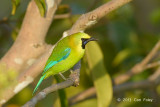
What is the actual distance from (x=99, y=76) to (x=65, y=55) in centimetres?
52

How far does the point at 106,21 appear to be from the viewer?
306cm

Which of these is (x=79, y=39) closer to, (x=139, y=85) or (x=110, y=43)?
(x=139, y=85)

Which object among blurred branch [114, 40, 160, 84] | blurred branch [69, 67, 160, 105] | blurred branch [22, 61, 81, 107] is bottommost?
blurred branch [22, 61, 81, 107]

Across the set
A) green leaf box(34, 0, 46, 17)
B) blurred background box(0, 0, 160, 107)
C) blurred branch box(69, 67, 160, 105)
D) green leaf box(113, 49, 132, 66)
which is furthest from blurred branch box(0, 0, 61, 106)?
green leaf box(113, 49, 132, 66)

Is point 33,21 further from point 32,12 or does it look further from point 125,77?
point 125,77

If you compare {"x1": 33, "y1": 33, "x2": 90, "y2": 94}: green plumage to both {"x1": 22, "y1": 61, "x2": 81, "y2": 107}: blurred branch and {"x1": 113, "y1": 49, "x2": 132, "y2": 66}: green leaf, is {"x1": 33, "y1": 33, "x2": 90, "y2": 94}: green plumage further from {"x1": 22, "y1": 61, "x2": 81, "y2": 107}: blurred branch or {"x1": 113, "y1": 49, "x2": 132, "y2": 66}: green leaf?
{"x1": 113, "y1": 49, "x2": 132, "y2": 66}: green leaf

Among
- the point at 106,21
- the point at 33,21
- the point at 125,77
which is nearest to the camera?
the point at 33,21

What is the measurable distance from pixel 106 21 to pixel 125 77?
0.77 meters

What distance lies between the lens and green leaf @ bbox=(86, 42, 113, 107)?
197cm

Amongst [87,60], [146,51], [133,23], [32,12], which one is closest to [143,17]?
[133,23]

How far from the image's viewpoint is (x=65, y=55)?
61.8 inches

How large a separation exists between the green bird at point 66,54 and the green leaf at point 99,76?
453 mm

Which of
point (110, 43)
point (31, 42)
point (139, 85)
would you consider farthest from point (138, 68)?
point (31, 42)

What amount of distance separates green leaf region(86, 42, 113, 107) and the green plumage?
1.49 ft
